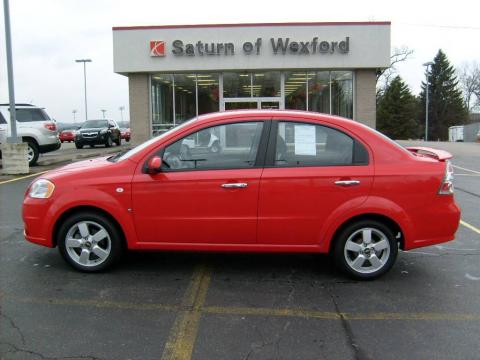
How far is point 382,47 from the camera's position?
64.9 ft

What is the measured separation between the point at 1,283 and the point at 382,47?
18011 millimetres

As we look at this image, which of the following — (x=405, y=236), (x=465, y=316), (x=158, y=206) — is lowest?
(x=465, y=316)

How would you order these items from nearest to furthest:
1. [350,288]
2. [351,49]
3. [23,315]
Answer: [23,315] → [350,288] → [351,49]

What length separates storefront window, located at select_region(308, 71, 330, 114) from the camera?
2077 centimetres

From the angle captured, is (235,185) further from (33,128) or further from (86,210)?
(33,128)

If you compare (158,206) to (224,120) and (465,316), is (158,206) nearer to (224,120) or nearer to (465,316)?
(224,120)

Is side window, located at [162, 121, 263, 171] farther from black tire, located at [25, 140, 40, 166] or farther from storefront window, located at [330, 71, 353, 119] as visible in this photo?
storefront window, located at [330, 71, 353, 119]

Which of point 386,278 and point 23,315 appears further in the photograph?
point 386,278

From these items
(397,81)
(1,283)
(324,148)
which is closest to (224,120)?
(324,148)

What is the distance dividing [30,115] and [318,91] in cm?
Answer: 1122

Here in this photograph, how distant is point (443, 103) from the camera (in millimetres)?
77375

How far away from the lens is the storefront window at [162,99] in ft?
68.9

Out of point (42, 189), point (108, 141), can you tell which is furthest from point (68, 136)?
point (42, 189)

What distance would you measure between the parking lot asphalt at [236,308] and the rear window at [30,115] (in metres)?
10.8
